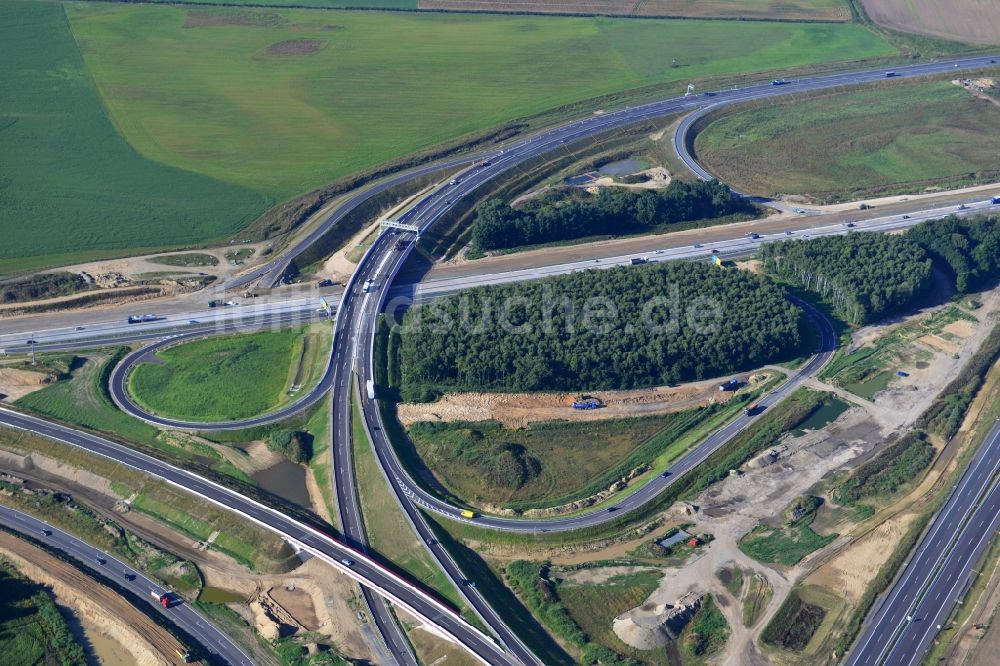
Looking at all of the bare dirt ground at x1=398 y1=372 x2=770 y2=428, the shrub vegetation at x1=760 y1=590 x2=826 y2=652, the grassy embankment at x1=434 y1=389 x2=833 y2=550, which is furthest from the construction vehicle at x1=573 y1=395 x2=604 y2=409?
the shrub vegetation at x1=760 y1=590 x2=826 y2=652

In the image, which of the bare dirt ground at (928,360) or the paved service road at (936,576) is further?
the bare dirt ground at (928,360)

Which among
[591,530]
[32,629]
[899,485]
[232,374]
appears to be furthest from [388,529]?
[899,485]

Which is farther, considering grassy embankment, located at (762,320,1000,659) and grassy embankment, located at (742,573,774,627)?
grassy embankment, located at (742,573,774,627)

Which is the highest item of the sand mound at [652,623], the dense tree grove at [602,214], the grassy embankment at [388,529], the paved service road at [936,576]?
the dense tree grove at [602,214]

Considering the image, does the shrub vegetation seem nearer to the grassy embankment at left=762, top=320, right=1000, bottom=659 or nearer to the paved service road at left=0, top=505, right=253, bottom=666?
the grassy embankment at left=762, top=320, right=1000, bottom=659

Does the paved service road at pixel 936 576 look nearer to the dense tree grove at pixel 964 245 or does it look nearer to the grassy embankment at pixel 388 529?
the dense tree grove at pixel 964 245

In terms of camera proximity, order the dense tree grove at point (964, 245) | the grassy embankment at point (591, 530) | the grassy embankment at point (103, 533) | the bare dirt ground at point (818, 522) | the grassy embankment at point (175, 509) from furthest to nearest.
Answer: the dense tree grove at point (964, 245), the grassy embankment at point (175, 509), the grassy embankment at point (103, 533), the bare dirt ground at point (818, 522), the grassy embankment at point (591, 530)

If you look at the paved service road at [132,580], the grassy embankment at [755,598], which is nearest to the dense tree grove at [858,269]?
the grassy embankment at [755,598]
